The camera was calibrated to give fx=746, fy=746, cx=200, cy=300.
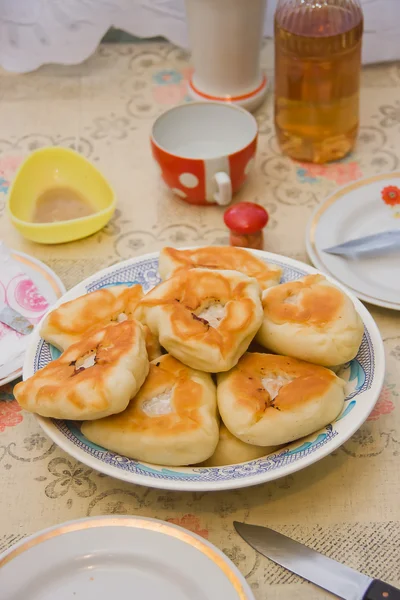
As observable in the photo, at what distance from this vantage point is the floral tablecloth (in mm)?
793

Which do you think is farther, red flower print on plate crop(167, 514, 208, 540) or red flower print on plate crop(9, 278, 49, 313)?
red flower print on plate crop(9, 278, 49, 313)

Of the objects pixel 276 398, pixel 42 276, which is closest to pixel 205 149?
pixel 42 276

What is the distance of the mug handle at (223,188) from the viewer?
3.81ft

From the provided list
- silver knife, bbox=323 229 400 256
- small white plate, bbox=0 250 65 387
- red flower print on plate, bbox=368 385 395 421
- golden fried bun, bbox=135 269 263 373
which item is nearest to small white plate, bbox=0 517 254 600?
golden fried bun, bbox=135 269 263 373

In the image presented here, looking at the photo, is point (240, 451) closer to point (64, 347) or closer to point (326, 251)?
point (64, 347)

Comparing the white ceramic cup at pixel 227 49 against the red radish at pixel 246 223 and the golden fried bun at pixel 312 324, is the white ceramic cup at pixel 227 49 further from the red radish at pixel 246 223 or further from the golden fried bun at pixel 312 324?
the golden fried bun at pixel 312 324

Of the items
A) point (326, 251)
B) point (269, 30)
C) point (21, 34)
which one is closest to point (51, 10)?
point (21, 34)

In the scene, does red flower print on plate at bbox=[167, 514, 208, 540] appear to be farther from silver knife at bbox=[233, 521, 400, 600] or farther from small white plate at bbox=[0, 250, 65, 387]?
small white plate at bbox=[0, 250, 65, 387]

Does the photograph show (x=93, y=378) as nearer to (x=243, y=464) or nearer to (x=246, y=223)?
(x=243, y=464)

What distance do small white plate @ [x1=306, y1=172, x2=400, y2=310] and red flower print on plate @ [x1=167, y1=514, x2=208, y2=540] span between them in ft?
1.29

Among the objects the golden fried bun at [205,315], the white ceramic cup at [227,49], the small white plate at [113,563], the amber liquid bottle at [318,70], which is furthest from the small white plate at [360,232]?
the small white plate at [113,563]

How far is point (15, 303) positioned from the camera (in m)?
1.06

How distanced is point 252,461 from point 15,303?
1.50ft

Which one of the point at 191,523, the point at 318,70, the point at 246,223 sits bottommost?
the point at 191,523
